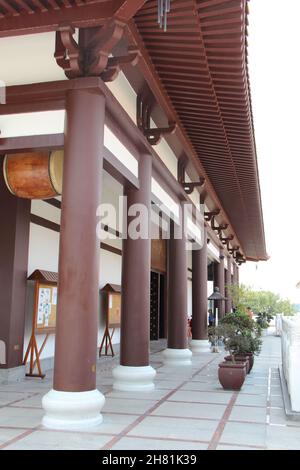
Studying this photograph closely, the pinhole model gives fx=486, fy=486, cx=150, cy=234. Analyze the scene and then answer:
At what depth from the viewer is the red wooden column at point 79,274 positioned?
16.9 ft

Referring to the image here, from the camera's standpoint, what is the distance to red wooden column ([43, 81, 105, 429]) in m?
5.15

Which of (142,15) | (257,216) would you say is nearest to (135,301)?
(142,15)

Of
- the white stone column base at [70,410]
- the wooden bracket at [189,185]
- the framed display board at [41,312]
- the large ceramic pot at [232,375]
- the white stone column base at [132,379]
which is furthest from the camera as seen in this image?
the wooden bracket at [189,185]

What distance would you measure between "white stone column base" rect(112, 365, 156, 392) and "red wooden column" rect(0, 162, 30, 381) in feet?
6.17

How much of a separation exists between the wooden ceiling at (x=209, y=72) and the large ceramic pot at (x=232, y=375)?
3.97 metres

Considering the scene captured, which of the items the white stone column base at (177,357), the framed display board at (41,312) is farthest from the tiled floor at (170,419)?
the white stone column base at (177,357)

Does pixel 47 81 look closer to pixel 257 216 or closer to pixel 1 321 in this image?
pixel 1 321

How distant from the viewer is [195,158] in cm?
1052

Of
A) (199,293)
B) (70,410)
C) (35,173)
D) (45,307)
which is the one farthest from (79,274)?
(199,293)

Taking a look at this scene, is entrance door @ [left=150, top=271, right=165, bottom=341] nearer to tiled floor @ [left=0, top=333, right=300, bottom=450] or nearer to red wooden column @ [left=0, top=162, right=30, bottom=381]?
tiled floor @ [left=0, top=333, right=300, bottom=450]

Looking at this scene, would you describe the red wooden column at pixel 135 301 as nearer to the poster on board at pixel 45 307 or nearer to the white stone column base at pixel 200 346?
the poster on board at pixel 45 307

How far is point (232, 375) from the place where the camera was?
7.73 m

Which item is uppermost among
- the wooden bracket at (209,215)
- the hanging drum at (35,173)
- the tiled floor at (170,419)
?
the wooden bracket at (209,215)
